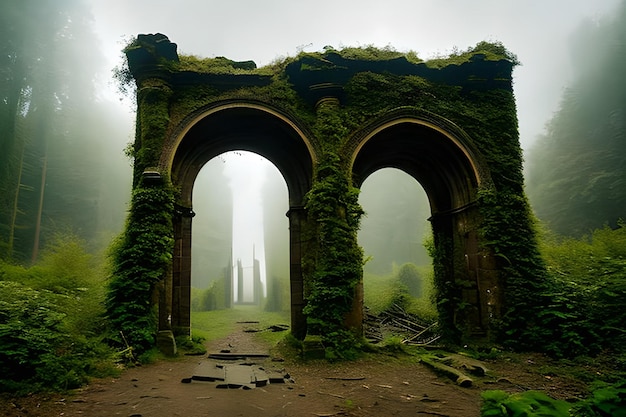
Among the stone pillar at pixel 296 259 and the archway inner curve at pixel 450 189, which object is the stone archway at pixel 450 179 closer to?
the archway inner curve at pixel 450 189

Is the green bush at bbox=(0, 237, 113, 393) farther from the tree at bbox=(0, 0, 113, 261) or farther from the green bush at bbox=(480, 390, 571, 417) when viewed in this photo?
the tree at bbox=(0, 0, 113, 261)

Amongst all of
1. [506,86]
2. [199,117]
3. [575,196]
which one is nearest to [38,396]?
[199,117]

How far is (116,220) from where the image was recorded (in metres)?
31.9

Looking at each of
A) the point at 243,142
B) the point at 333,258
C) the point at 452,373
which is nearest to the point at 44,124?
the point at 243,142

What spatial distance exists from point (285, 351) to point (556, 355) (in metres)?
6.47

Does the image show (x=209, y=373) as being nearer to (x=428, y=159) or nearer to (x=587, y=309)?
(x=587, y=309)

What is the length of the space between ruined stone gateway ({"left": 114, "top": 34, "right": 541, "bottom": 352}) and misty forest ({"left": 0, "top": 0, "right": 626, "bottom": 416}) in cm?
117

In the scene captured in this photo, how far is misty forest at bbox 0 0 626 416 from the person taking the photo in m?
7.69

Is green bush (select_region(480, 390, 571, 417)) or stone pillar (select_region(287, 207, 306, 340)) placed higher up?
stone pillar (select_region(287, 207, 306, 340))

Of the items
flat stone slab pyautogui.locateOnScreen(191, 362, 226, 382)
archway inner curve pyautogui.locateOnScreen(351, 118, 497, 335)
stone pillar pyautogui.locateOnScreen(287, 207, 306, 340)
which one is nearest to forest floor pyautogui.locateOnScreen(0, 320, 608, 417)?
flat stone slab pyautogui.locateOnScreen(191, 362, 226, 382)

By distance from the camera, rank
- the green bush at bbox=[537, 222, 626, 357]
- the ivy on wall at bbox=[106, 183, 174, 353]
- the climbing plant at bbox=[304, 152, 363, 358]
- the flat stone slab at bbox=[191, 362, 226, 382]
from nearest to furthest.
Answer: the flat stone slab at bbox=[191, 362, 226, 382] → the green bush at bbox=[537, 222, 626, 357] → the ivy on wall at bbox=[106, 183, 174, 353] → the climbing plant at bbox=[304, 152, 363, 358]

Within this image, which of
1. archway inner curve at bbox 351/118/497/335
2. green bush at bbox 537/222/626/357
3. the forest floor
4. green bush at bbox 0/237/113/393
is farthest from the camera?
archway inner curve at bbox 351/118/497/335

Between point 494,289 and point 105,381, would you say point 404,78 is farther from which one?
point 105,381

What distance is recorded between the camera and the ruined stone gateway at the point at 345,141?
10.2 meters
